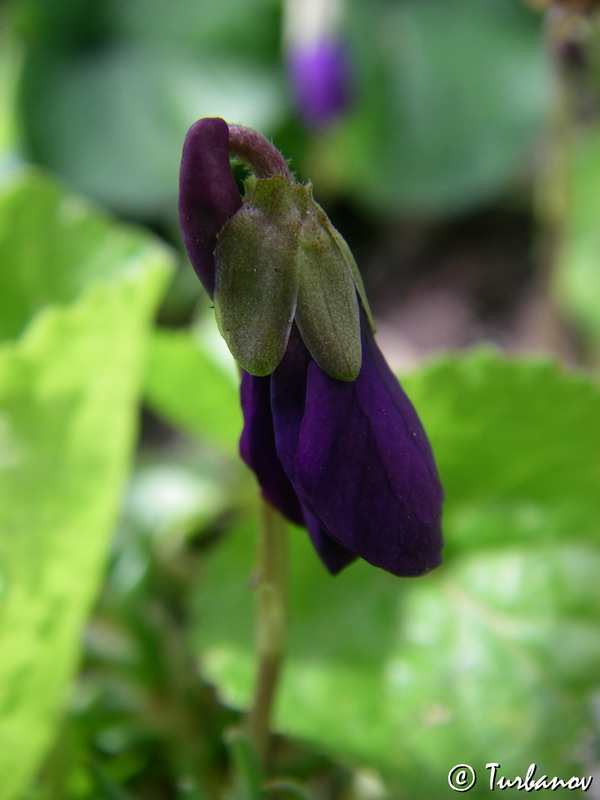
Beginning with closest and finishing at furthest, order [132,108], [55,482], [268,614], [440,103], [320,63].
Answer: [268,614] < [55,482] < [320,63] < [132,108] < [440,103]

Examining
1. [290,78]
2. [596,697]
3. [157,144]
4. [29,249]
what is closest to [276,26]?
[290,78]

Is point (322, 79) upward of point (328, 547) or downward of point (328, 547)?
upward

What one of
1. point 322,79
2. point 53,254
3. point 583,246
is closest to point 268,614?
point 53,254

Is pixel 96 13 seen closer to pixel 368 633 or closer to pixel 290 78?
pixel 290 78

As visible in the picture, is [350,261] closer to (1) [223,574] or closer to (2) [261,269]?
(2) [261,269]

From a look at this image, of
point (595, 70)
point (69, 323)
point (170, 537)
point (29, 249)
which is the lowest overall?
point (170, 537)

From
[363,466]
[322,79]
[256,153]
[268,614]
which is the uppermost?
[322,79]

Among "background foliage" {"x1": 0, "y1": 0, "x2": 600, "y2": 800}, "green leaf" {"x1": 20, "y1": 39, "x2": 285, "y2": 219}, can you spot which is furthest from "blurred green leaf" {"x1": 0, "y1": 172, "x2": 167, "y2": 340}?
"green leaf" {"x1": 20, "y1": 39, "x2": 285, "y2": 219}

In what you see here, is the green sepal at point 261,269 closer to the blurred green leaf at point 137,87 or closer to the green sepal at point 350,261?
the green sepal at point 350,261
